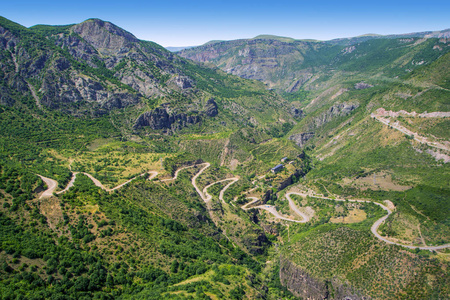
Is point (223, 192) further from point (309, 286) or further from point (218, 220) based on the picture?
point (309, 286)

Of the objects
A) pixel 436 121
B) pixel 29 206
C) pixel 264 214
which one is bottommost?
pixel 264 214

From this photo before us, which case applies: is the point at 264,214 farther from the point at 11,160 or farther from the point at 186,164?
the point at 11,160

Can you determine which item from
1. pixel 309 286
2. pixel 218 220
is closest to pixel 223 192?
pixel 218 220

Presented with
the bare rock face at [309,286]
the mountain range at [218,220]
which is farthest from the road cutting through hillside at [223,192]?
the bare rock face at [309,286]

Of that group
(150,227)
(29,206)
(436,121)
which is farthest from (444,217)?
(29,206)

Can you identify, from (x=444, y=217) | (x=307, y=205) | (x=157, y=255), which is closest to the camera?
(x=157, y=255)

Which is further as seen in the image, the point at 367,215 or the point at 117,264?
the point at 367,215

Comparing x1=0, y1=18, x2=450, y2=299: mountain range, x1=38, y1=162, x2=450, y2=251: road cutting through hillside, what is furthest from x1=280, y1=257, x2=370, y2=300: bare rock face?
x1=38, y1=162, x2=450, y2=251: road cutting through hillside

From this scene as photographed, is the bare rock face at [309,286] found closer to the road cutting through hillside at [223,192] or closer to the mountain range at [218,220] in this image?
the mountain range at [218,220]

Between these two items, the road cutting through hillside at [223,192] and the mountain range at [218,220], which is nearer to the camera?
the mountain range at [218,220]
